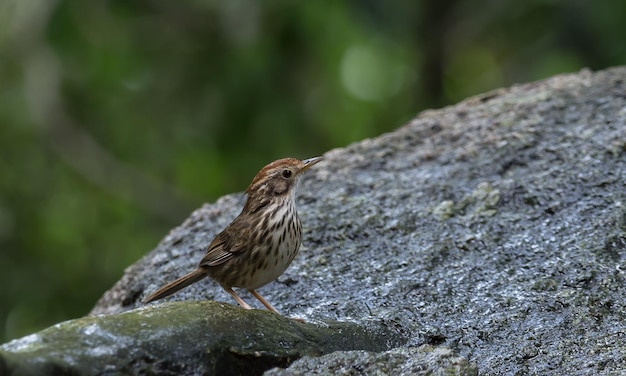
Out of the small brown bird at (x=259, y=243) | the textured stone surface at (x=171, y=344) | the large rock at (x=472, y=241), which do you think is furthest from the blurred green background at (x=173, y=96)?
the textured stone surface at (x=171, y=344)

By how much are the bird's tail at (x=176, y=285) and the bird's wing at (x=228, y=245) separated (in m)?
0.10

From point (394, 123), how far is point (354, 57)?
1.52m

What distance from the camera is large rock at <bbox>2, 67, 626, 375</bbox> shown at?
378cm

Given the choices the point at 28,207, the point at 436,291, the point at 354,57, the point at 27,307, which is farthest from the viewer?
the point at 354,57

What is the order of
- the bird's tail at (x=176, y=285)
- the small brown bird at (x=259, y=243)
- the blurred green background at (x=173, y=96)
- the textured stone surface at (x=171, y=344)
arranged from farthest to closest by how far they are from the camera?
the blurred green background at (x=173, y=96) → the bird's tail at (x=176, y=285) → the small brown bird at (x=259, y=243) → the textured stone surface at (x=171, y=344)

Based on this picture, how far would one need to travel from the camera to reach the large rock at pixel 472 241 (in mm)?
3781

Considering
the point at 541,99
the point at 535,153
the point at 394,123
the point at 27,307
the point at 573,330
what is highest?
the point at 394,123

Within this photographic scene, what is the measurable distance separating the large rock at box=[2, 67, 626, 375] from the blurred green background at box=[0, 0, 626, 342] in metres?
2.58

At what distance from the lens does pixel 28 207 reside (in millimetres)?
10383

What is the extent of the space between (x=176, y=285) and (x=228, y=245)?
337mm

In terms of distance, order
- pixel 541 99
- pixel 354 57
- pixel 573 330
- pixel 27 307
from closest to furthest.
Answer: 1. pixel 573 330
2. pixel 541 99
3. pixel 27 307
4. pixel 354 57

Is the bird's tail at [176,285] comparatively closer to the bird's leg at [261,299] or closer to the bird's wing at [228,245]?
the bird's wing at [228,245]

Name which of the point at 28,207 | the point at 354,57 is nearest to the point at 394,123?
the point at 354,57

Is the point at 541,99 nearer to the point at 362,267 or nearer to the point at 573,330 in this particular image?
the point at 362,267
